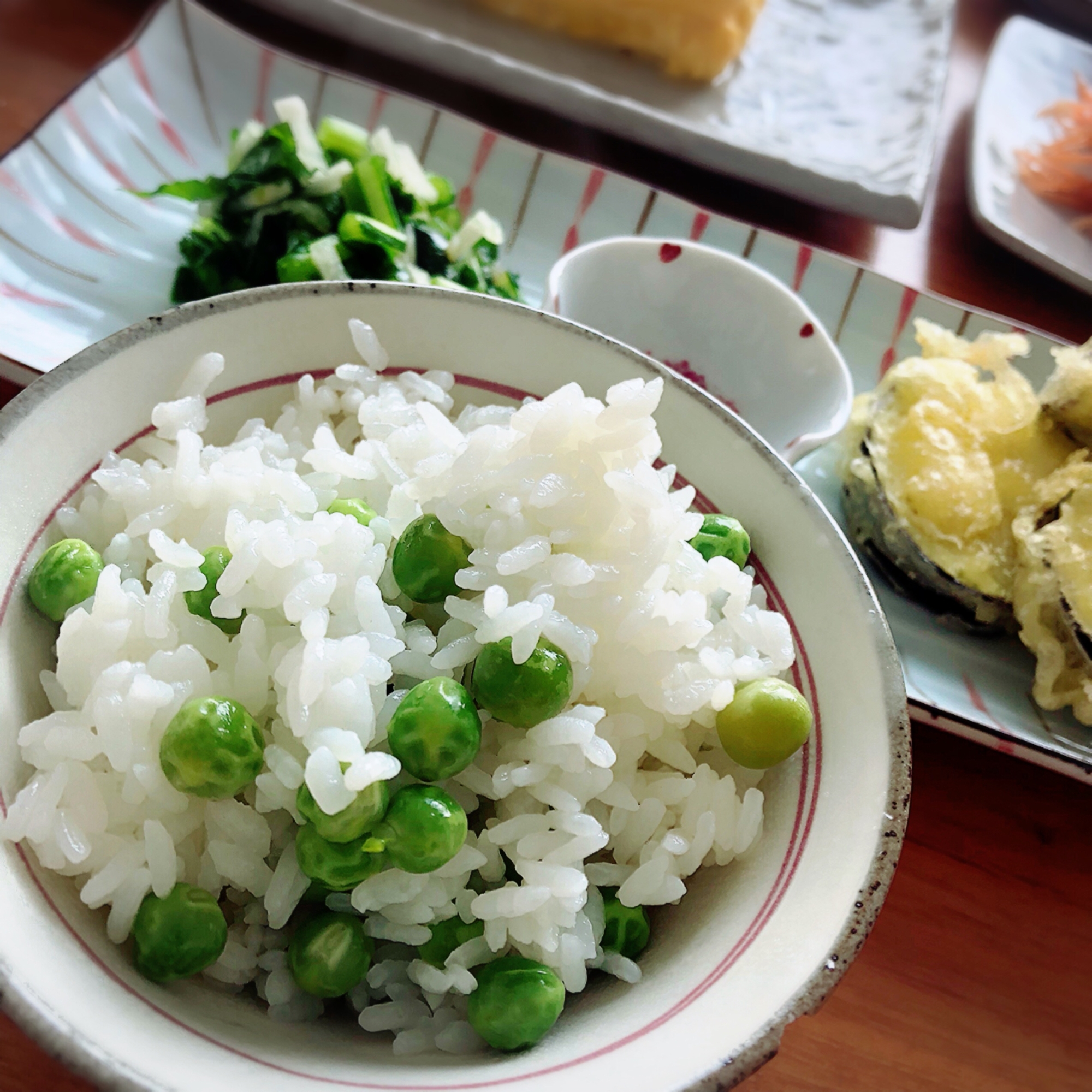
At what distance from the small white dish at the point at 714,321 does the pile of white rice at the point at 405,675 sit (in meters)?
0.89

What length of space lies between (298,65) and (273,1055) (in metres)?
2.61

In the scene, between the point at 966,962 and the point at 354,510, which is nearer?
the point at 354,510

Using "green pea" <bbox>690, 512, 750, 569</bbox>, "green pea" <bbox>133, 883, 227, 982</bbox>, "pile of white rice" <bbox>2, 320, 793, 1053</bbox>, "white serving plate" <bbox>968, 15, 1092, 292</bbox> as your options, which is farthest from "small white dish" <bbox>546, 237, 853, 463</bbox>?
"green pea" <bbox>133, 883, 227, 982</bbox>

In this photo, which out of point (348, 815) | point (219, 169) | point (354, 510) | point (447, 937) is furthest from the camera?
point (219, 169)

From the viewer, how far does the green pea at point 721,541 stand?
1.39m

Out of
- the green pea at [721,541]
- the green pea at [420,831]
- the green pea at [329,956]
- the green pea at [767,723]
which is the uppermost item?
the green pea at [721,541]

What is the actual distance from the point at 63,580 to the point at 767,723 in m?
0.87

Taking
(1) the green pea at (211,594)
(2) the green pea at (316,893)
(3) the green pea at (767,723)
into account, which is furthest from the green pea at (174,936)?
(3) the green pea at (767,723)

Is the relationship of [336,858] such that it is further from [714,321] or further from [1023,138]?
[1023,138]

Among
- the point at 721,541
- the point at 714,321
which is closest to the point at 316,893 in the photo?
the point at 721,541

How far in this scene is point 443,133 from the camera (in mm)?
2678

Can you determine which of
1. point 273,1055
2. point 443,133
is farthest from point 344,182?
point 273,1055

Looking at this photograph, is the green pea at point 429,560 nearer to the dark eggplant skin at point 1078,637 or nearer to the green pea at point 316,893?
the green pea at point 316,893

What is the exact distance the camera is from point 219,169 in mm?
2633
